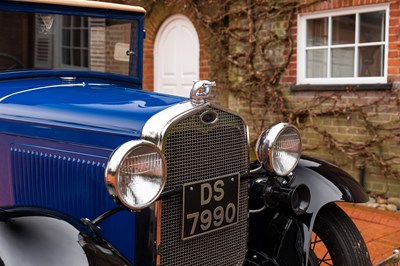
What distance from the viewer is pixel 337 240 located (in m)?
2.99

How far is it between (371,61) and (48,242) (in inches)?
183

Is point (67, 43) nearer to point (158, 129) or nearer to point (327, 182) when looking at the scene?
point (158, 129)

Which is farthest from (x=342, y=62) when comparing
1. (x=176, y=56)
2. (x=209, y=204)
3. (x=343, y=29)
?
(x=209, y=204)

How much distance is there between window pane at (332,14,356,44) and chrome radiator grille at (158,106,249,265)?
3793 mm

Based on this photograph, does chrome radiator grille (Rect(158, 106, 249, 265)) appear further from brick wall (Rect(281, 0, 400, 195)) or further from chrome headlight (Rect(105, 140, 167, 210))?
brick wall (Rect(281, 0, 400, 195))

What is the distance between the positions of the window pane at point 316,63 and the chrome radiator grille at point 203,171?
153 inches

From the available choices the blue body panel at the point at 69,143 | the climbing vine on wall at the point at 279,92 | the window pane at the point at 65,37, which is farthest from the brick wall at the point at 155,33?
the blue body panel at the point at 69,143

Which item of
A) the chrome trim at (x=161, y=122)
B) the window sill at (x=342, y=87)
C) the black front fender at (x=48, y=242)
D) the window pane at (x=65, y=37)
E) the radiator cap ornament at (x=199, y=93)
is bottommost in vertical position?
the black front fender at (x=48, y=242)

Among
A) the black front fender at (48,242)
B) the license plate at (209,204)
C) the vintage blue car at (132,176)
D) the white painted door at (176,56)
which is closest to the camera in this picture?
the black front fender at (48,242)

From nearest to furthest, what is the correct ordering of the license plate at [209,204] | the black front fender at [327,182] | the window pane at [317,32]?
the license plate at [209,204] → the black front fender at [327,182] → the window pane at [317,32]

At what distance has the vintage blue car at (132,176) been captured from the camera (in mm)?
2252

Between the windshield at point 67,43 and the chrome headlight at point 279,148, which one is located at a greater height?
the windshield at point 67,43

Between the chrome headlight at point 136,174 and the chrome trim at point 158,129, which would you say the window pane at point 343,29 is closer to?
the chrome trim at point 158,129

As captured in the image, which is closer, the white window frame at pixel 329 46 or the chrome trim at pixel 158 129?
the chrome trim at pixel 158 129
